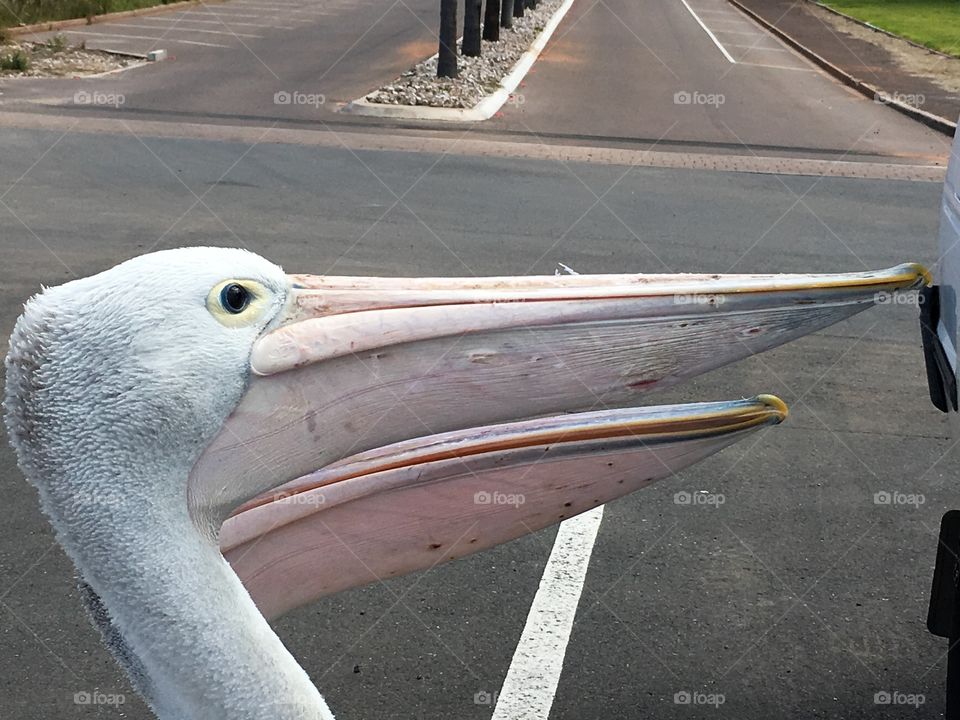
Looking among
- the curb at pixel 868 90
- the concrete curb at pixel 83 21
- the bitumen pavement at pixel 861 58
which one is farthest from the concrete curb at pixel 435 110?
the concrete curb at pixel 83 21

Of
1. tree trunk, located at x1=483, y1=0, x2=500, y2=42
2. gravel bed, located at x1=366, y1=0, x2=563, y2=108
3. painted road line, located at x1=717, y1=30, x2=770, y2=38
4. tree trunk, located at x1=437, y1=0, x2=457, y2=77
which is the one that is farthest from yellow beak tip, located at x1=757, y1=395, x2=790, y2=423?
painted road line, located at x1=717, y1=30, x2=770, y2=38

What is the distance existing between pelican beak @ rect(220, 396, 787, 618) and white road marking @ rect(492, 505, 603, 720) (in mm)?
1604

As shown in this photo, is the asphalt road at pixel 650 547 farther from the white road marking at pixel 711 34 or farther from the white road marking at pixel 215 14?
the white road marking at pixel 215 14

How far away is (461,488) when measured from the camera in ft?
6.33

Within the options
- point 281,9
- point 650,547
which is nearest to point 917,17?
point 281,9

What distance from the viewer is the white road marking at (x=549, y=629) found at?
347cm

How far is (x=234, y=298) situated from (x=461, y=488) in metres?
0.54

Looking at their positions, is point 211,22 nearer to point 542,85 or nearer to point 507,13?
point 507,13

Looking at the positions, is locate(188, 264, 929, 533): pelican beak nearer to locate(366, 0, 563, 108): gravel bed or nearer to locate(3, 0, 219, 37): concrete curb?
locate(366, 0, 563, 108): gravel bed

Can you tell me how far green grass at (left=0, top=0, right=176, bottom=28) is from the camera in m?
20.8

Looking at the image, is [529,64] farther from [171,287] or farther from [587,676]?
[171,287]

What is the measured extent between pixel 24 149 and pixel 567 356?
10.5 m

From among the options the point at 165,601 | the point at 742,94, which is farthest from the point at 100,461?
the point at 742,94

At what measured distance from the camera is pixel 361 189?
32.8 feet
